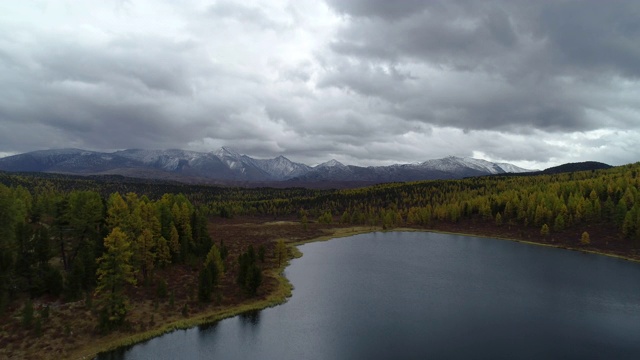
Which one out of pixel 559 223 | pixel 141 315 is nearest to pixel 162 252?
pixel 141 315

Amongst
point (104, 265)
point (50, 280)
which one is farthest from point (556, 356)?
point (50, 280)

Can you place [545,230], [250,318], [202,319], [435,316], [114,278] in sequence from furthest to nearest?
1. [545,230]
2. [435,316]
3. [250,318]
4. [202,319]
5. [114,278]

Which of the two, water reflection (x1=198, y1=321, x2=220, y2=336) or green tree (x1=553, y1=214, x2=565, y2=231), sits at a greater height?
green tree (x1=553, y1=214, x2=565, y2=231)

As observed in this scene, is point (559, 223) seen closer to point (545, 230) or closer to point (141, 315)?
point (545, 230)

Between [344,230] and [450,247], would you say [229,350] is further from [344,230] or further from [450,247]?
[344,230]

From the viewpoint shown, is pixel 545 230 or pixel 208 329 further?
pixel 545 230

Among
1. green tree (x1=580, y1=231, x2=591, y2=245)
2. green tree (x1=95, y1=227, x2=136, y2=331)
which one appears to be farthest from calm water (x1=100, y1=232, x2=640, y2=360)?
green tree (x1=580, y1=231, x2=591, y2=245)

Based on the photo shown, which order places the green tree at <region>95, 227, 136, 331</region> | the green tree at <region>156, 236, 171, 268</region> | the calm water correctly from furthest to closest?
the green tree at <region>156, 236, 171, 268</region>, the green tree at <region>95, 227, 136, 331</region>, the calm water

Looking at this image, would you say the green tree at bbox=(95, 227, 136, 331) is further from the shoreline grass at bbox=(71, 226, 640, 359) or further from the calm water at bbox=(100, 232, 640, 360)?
the calm water at bbox=(100, 232, 640, 360)
